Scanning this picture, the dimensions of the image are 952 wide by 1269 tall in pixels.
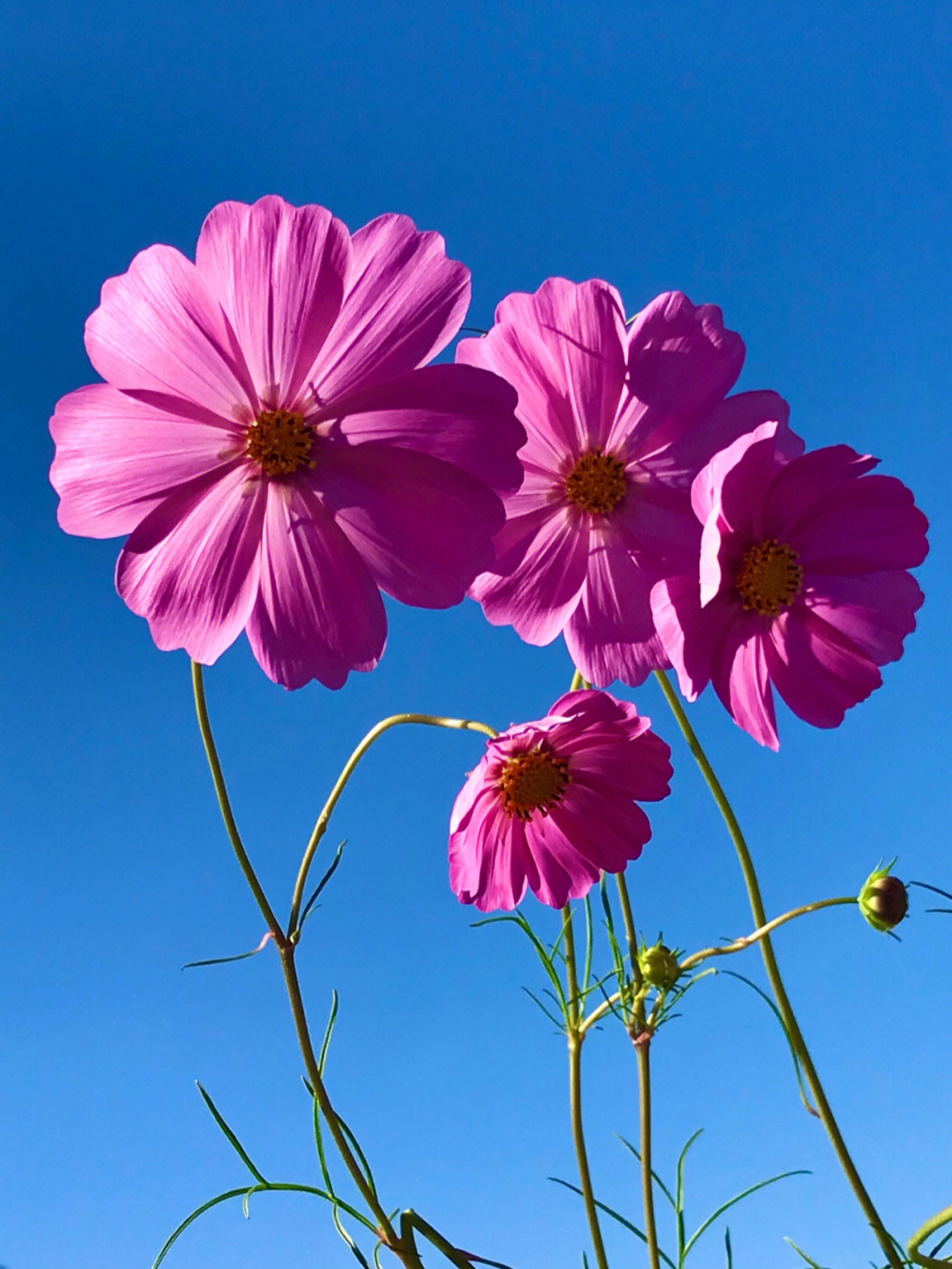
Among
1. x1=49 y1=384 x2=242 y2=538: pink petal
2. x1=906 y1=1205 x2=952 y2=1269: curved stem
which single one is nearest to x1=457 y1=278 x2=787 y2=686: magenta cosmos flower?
x1=49 y1=384 x2=242 y2=538: pink petal

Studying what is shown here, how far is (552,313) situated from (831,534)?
0.23 meters

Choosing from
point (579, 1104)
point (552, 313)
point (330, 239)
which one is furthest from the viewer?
point (579, 1104)

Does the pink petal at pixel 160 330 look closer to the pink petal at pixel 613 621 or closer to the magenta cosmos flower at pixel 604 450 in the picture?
the magenta cosmos flower at pixel 604 450

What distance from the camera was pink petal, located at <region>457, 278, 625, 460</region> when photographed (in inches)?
30.2

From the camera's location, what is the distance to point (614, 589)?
0.80 meters

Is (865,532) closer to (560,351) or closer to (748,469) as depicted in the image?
(748,469)

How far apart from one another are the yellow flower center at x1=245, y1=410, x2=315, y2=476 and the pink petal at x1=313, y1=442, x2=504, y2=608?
0.04 feet

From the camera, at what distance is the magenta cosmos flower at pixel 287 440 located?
673mm

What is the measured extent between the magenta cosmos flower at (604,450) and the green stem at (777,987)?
62 mm

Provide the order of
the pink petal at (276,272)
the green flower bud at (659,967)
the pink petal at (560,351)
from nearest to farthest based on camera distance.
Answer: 1. the pink petal at (276,272)
2. the pink petal at (560,351)
3. the green flower bud at (659,967)

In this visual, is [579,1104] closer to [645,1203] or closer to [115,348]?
[645,1203]

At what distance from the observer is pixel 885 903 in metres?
0.86

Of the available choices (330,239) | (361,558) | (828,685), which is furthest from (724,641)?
(330,239)

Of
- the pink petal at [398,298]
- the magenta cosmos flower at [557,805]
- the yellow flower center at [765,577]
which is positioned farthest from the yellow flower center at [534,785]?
Result: the pink petal at [398,298]
